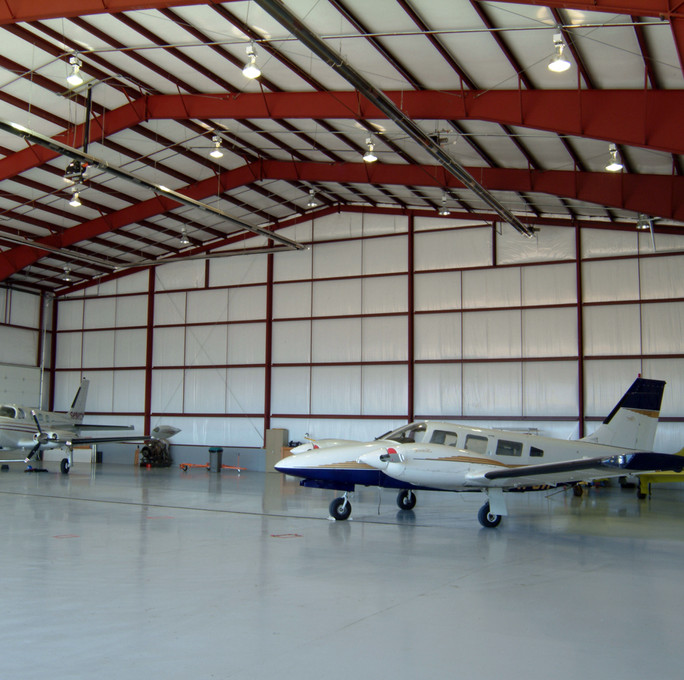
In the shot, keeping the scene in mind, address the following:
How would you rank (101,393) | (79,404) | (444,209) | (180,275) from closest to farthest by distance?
1. (444,209)
2. (79,404)
3. (180,275)
4. (101,393)

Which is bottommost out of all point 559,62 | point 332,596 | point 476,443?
point 332,596

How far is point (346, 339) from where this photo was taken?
1172 inches

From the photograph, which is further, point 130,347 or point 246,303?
point 130,347

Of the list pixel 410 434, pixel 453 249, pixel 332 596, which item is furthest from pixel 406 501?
pixel 453 249

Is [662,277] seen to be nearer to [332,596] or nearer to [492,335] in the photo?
[492,335]

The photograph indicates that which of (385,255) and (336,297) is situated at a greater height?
(385,255)

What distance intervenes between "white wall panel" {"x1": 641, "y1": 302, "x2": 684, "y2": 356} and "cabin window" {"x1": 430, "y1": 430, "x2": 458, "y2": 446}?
13.7 meters

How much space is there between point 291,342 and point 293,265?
382cm

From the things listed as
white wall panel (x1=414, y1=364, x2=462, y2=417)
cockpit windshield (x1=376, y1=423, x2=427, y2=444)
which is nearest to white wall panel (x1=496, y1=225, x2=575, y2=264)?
white wall panel (x1=414, y1=364, x2=462, y2=417)

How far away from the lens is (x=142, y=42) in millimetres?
16938

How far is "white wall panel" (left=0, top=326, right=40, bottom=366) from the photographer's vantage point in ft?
114

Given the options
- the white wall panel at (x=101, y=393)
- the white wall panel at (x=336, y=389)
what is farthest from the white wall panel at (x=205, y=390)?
the white wall panel at (x=336, y=389)

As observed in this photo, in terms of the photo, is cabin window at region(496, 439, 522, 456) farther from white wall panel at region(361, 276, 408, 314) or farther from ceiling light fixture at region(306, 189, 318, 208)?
ceiling light fixture at region(306, 189, 318, 208)

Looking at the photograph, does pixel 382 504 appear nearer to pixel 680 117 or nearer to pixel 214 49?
pixel 680 117
